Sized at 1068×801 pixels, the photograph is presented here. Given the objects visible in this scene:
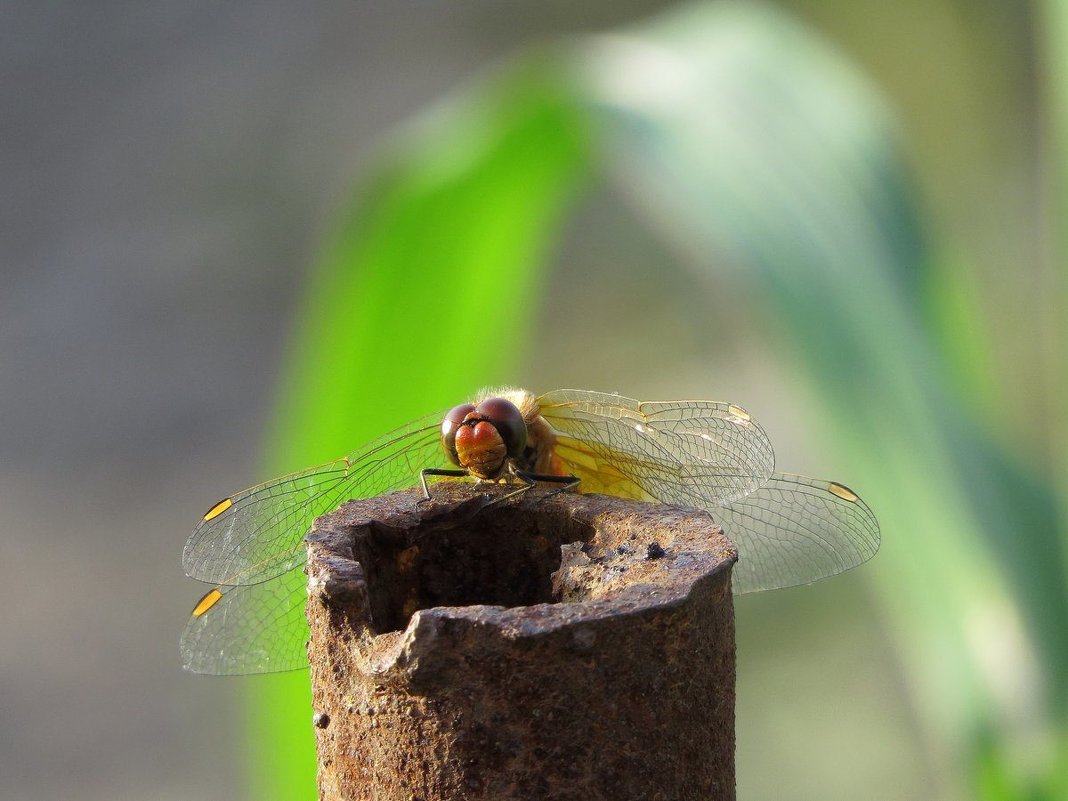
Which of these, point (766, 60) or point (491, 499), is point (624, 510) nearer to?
point (491, 499)

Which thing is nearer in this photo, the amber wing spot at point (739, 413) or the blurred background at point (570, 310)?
the amber wing spot at point (739, 413)

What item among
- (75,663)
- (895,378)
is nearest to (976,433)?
(895,378)

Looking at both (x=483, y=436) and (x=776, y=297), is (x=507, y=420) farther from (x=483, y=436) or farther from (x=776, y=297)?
(x=776, y=297)

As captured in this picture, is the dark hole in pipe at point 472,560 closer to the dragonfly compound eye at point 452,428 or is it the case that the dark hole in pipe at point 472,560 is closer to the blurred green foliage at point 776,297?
the dragonfly compound eye at point 452,428

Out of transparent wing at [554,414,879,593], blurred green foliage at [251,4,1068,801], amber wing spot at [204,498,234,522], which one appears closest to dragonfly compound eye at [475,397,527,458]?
transparent wing at [554,414,879,593]

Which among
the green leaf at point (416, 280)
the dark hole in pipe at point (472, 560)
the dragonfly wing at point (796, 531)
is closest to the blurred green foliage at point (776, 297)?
the green leaf at point (416, 280)

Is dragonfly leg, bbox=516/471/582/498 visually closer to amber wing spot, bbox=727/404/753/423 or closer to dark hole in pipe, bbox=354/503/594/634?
dark hole in pipe, bbox=354/503/594/634

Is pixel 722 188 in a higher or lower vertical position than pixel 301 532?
higher
